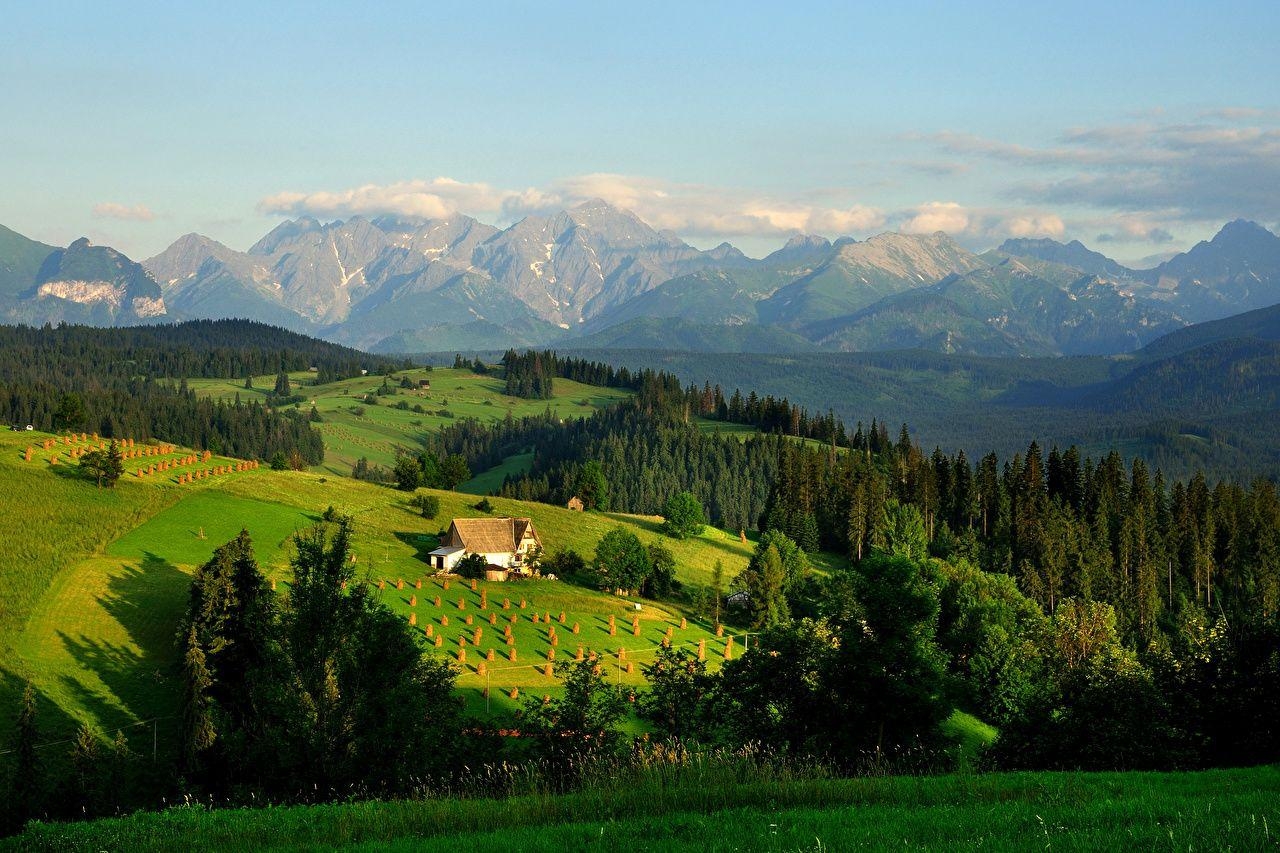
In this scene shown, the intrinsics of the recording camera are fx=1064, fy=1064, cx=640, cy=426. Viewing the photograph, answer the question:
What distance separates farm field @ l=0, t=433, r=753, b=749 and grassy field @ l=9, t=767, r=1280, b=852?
37450 mm

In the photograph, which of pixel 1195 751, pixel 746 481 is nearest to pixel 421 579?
pixel 1195 751

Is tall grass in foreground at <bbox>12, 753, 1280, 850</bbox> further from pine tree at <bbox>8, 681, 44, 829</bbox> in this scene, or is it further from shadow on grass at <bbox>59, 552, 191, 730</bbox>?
shadow on grass at <bbox>59, 552, 191, 730</bbox>

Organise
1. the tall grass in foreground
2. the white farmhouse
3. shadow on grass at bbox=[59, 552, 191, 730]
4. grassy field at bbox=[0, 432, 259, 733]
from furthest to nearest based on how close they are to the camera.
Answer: the white farmhouse
grassy field at bbox=[0, 432, 259, 733]
shadow on grass at bbox=[59, 552, 191, 730]
the tall grass in foreground

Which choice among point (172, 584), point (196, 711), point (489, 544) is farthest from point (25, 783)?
point (489, 544)

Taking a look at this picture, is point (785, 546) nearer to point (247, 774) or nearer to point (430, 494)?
point (430, 494)

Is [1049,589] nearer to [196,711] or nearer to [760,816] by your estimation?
[196,711]

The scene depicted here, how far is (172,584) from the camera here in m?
77.2

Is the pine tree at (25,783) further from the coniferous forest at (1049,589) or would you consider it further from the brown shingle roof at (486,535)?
the brown shingle roof at (486,535)

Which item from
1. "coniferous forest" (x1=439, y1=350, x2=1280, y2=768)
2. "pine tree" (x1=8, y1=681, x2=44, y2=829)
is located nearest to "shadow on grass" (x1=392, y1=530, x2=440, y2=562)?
"coniferous forest" (x1=439, y1=350, x2=1280, y2=768)

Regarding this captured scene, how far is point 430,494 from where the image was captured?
420ft

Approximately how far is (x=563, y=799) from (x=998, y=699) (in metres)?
64.4

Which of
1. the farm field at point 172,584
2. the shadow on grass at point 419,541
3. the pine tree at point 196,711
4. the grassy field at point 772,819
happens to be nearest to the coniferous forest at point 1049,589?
the grassy field at point 772,819

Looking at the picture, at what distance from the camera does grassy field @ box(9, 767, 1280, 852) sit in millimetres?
17312

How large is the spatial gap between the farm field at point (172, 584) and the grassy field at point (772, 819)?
37.5 meters
